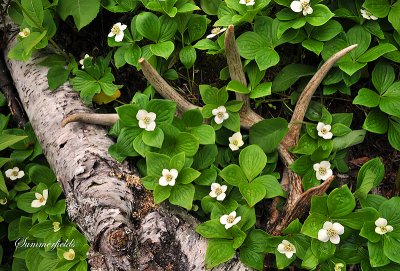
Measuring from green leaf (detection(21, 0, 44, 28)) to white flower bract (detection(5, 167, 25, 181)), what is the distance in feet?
3.00

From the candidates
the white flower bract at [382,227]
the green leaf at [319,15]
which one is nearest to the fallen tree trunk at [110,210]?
the white flower bract at [382,227]

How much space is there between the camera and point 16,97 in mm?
3338

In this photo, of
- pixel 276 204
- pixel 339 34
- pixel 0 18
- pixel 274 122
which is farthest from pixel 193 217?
pixel 0 18

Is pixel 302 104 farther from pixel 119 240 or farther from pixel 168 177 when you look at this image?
pixel 119 240

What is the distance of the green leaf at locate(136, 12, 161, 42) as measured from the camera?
9.09 ft

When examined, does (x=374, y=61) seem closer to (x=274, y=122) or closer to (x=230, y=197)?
(x=274, y=122)

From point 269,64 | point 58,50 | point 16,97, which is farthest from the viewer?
point 16,97

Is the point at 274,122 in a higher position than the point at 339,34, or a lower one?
lower

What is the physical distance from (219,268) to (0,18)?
240 centimetres

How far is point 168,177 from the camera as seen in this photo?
238 cm

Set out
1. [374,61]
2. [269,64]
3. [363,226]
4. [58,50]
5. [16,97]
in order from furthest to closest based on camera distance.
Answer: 1. [16,97]
2. [58,50]
3. [374,61]
4. [269,64]
5. [363,226]

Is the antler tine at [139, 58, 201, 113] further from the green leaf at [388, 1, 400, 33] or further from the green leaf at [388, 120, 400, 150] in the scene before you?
the green leaf at [388, 1, 400, 33]

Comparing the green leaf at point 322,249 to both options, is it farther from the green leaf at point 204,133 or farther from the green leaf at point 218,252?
the green leaf at point 204,133

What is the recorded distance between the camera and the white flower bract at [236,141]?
2.56 metres
